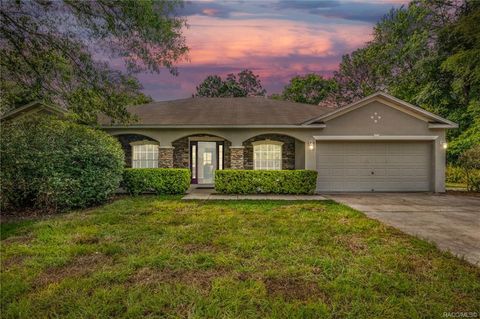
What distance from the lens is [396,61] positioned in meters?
24.6

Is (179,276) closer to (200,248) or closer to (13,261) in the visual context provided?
(200,248)

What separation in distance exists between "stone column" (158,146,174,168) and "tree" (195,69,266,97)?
2742cm

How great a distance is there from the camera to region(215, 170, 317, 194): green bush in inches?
457

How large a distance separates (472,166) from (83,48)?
54.7 feet

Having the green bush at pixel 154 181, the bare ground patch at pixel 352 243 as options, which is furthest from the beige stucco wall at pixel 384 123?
the bare ground patch at pixel 352 243

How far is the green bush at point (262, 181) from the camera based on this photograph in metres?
11.6

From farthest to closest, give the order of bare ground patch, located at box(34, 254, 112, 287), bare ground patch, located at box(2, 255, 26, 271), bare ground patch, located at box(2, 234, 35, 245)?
bare ground patch, located at box(2, 234, 35, 245), bare ground patch, located at box(2, 255, 26, 271), bare ground patch, located at box(34, 254, 112, 287)

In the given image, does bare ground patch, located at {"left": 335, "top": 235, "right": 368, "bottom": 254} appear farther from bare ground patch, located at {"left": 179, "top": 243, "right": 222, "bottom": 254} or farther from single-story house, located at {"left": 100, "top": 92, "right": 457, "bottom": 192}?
single-story house, located at {"left": 100, "top": 92, "right": 457, "bottom": 192}

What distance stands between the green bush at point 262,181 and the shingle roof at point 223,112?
2.59m

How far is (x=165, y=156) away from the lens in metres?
13.4

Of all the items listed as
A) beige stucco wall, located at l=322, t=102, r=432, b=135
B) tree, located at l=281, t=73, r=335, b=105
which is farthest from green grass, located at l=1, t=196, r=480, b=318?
tree, located at l=281, t=73, r=335, b=105

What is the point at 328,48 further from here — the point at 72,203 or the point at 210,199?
the point at 72,203

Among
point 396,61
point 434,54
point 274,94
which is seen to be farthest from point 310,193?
point 274,94

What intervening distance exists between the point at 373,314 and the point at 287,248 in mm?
Result: 2022
